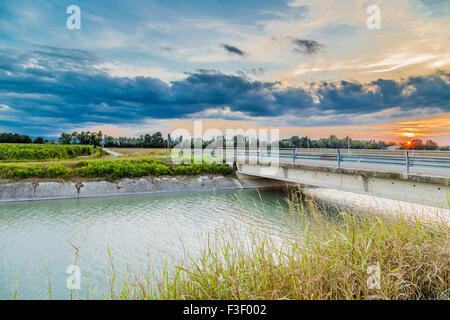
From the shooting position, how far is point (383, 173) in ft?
35.9

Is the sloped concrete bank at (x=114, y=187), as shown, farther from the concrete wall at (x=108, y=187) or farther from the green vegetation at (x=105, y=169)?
the green vegetation at (x=105, y=169)

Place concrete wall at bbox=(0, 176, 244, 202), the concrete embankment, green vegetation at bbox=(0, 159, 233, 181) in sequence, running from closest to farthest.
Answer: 1. the concrete embankment
2. concrete wall at bbox=(0, 176, 244, 202)
3. green vegetation at bbox=(0, 159, 233, 181)

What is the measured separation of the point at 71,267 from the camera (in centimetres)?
764

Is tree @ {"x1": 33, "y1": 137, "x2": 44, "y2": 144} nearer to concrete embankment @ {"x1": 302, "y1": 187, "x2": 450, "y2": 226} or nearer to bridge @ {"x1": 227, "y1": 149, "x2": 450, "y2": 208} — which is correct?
bridge @ {"x1": 227, "y1": 149, "x2": 450, "y2": 208}

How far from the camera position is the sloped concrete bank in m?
19.8

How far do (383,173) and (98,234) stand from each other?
1248cm

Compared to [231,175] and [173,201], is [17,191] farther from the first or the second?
[231,175]

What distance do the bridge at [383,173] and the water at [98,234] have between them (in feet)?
11.1

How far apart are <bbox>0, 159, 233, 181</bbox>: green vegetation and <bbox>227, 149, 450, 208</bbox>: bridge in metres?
9.76

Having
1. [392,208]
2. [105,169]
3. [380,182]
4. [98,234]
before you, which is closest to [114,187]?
[105,169]

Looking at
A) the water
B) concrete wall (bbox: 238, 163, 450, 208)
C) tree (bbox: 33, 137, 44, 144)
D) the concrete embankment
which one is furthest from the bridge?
tree (bbox: 33, 137, 44, 144)
